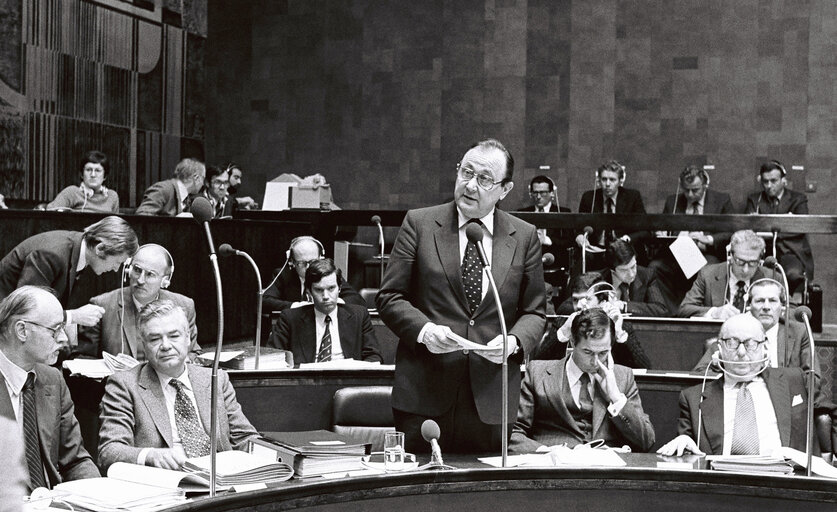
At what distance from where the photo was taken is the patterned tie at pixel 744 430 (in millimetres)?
3572

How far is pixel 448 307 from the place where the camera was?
2.96 meters

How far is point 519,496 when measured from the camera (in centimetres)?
272

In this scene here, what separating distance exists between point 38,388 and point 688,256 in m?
5.11

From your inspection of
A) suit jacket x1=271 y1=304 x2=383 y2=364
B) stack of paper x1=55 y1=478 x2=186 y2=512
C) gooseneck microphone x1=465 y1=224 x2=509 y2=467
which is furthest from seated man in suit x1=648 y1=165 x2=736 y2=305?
stack of paper x1=55 y1=478 x2=186 y2=512

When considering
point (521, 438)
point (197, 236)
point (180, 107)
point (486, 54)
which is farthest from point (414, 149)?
point (521, 438)

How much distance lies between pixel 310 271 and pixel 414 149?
5.74m

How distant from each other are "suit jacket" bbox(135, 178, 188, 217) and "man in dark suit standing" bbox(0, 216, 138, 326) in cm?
256

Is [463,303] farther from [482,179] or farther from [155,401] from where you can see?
[155,401]

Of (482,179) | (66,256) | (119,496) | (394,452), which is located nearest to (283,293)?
(66,256)

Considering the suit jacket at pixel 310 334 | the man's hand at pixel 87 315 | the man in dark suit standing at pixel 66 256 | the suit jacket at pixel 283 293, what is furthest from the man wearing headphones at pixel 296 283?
the man's hand at pixel 87 315

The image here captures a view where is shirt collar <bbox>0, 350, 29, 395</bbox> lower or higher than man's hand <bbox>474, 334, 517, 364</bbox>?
lower

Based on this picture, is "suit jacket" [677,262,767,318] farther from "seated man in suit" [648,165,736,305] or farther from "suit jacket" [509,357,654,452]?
"suit jacket" [509,357,654,452]

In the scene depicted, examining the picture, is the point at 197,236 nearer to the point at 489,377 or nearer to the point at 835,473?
the point at 489,377

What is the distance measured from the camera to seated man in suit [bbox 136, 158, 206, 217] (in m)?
7.26
